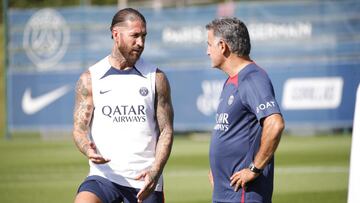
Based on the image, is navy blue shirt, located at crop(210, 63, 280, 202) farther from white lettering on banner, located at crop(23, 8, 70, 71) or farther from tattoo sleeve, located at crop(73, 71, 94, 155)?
white lettering on banner, located at crop(23, 8, 70, 71)

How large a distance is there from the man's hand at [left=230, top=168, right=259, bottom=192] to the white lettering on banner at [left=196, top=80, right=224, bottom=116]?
2026cm

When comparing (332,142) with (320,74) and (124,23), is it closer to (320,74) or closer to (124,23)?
(320,74)

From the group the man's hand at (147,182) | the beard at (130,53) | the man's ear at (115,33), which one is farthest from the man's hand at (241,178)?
the man's ear at (115,33)

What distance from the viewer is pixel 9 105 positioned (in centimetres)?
3000

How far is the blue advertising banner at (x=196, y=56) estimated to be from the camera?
1028 inches

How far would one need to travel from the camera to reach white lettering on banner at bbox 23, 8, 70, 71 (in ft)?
96.1

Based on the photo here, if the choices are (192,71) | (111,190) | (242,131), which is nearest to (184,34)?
(192,71)

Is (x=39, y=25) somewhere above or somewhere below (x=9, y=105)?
above

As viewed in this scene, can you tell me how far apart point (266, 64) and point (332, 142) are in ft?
11.8

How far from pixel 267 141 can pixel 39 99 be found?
23.3 meters

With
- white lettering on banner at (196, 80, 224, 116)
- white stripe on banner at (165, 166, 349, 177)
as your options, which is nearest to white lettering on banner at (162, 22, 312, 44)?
white lettering on banner at (196, 80, 224, 116)

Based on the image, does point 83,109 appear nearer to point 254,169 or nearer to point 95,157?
point 95,157

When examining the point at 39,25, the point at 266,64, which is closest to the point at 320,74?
the point at 266,64

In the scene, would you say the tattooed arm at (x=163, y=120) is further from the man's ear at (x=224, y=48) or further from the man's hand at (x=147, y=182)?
the man's ear at (x=224, y=48)
